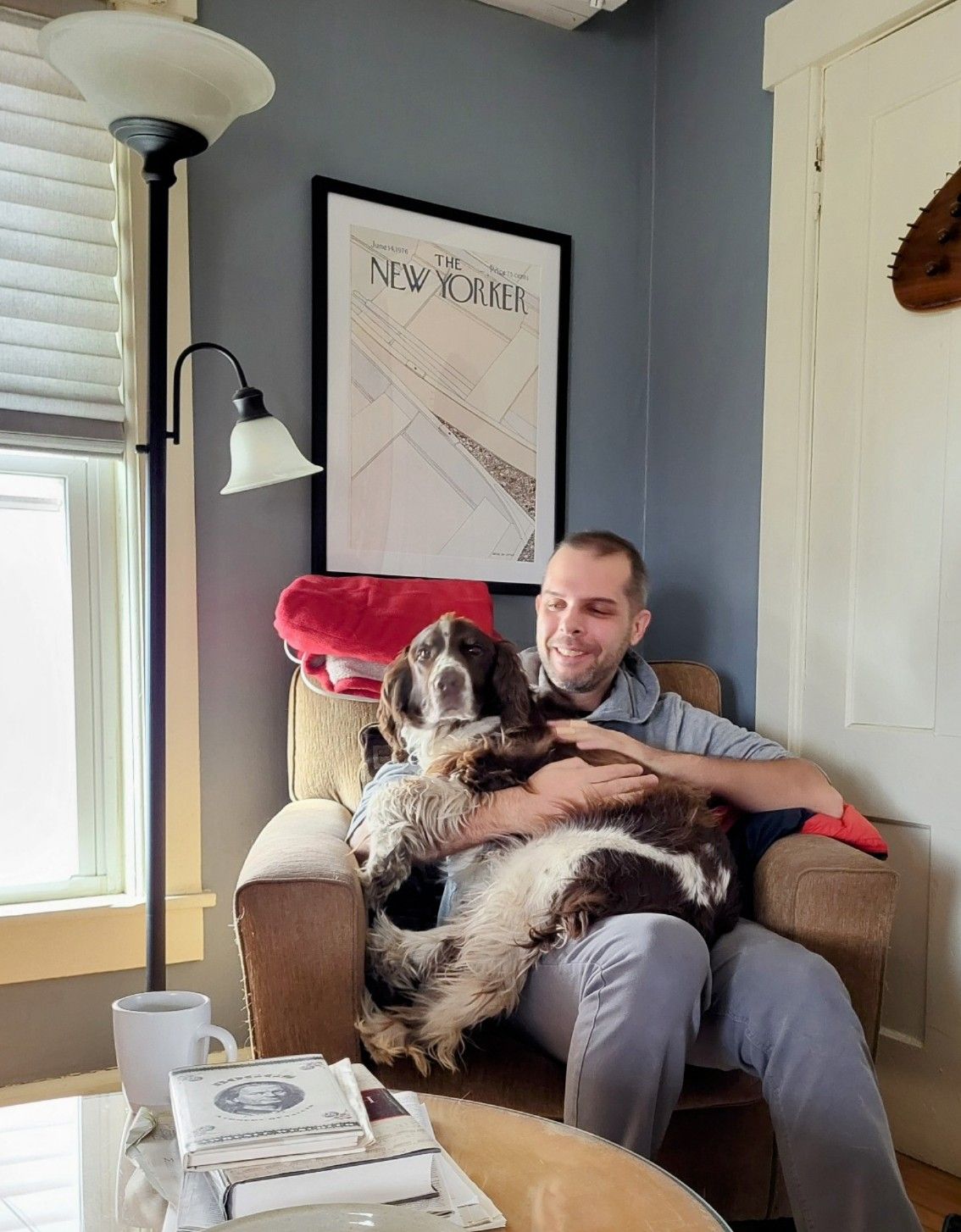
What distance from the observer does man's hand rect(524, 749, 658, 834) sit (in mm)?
1568

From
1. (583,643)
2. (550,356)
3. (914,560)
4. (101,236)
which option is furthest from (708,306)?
(101,236)

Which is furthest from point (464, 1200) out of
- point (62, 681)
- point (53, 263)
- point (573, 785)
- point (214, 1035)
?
point (53, 263)

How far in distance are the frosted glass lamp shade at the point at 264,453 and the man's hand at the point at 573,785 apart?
2.38 feet

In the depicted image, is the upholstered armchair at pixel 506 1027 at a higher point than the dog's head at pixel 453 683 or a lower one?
lower

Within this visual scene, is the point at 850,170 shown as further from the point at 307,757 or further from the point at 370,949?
the point at 370,949

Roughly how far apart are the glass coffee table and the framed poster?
4.71 feet

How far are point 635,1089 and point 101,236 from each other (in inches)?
70.6

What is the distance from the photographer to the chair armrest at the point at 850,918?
1.56 m

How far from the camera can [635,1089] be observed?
132cm

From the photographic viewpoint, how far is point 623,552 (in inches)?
76.0

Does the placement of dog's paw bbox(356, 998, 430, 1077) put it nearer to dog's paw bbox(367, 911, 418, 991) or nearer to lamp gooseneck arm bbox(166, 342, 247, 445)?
dog's paw bbox(367, 911, 418, 991)

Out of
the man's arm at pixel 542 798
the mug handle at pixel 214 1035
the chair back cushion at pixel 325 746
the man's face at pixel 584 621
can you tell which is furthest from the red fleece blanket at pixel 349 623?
the mug handle at pixel 214 1035

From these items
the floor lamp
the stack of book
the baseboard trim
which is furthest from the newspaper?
the baseboard trim

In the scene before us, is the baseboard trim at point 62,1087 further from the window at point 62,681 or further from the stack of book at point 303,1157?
the stack of book at point 303,1157
